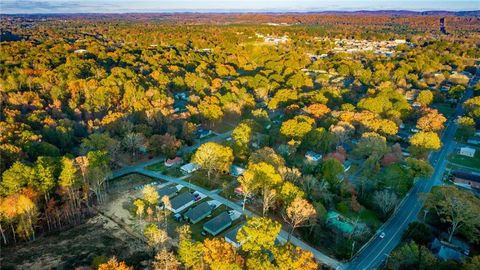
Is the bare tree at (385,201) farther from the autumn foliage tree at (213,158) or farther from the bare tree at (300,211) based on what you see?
the autumn foliage tree at (213,158)

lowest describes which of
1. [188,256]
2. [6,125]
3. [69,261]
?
[69,261]

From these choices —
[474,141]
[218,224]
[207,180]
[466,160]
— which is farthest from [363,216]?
[474,141]

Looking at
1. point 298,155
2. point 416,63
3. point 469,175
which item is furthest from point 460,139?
point 416,63

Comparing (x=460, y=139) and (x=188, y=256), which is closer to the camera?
(x=188, y=256)

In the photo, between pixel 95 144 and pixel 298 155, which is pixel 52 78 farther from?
pixel 298 155

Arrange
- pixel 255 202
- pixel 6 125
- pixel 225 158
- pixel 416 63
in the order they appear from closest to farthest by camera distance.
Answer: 1. pixel 255 202
2. pixel 225 158
3. pixel 6 125
4. pixel 416 63

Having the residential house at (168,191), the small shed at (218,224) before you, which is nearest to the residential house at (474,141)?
the small shed at (218,224)

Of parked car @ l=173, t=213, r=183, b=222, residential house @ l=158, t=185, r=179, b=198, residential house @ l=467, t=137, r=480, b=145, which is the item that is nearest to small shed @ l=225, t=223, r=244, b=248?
parked car @ l=173, t=213, r=183, b=222
